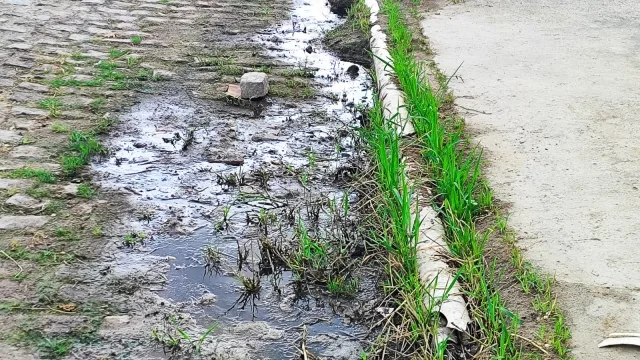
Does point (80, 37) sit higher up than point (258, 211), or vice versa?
point (80, 37)

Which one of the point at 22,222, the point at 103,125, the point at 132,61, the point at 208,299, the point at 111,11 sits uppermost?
the point at 111,11

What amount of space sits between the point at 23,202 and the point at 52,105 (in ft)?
4.46

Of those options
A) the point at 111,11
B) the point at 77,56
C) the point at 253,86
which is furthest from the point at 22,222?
the point at 111,11

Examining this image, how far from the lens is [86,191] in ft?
13.8

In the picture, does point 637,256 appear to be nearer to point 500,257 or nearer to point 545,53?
point 500,257

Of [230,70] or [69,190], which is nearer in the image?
[69,190]

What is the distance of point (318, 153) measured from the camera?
486cm

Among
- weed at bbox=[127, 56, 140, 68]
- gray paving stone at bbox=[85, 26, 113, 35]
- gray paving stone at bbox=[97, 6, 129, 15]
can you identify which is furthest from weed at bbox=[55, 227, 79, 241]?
gray paving stone at bbox=[97, 6, 129, 15]

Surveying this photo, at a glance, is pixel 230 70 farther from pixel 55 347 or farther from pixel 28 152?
pixel 55 347

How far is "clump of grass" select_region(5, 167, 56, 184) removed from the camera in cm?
425

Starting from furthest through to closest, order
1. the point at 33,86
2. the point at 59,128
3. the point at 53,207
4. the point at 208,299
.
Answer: the point at 33,86, the point at 59,128, the point at 53,207, the point at 208,299

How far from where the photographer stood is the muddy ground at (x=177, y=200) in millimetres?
3215

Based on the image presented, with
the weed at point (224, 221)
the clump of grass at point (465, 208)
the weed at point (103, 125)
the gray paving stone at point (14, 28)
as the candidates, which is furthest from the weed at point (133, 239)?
the gray paving stone at point (14, 28)

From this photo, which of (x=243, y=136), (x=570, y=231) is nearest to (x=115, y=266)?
(x=243, y=136)
